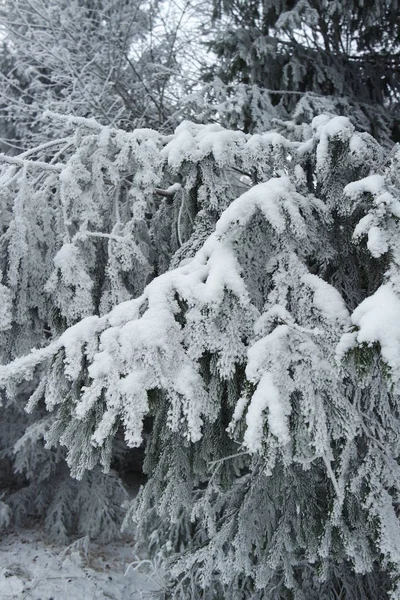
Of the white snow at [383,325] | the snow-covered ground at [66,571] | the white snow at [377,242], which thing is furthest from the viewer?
the snow-covered ground at [66,571]

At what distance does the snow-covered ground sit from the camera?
5770mm

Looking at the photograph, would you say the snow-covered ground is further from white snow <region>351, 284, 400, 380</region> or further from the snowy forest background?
white snow <region>351, 284, 400, 380</region>

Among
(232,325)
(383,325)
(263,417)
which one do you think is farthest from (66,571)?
(383,325)

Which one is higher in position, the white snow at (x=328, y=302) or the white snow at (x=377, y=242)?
the white snow at (x=377, y=242)

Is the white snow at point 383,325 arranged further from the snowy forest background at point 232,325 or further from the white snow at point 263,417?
the white snow at point 263,417

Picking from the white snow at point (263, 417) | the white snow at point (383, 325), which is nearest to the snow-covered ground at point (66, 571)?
the white snow at point (263, 417)

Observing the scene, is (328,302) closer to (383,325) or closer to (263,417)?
(383,325)

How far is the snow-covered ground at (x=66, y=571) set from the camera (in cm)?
577

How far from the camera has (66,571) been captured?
6375 millimetres

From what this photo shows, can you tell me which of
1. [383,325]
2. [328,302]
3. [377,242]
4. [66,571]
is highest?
[377,242]

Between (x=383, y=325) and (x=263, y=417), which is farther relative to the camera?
(x=263, y=417)

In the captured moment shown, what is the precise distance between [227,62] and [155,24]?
6.99 feet

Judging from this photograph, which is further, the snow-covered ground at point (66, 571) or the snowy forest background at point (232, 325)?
the snow-covered ground at point (66, 571)

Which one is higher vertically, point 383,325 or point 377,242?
point 377,242
